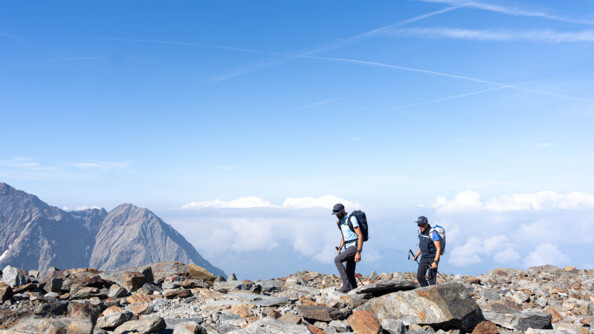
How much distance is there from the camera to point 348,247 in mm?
14234

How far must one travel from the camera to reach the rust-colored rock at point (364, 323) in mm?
9641

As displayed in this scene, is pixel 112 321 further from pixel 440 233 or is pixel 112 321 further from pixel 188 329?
pixel 440 233

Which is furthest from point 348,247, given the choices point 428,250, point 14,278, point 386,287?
A: point 14,278

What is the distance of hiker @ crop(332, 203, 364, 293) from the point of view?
14031 mm

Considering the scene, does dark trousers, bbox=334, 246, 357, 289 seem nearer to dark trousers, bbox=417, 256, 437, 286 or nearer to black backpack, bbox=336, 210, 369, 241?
black backpack, bbox=336, 210, 369, 241

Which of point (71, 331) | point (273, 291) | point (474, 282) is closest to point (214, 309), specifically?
point (71, 331)

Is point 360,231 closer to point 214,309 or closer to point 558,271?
point 214,309

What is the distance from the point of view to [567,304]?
17.6 meters

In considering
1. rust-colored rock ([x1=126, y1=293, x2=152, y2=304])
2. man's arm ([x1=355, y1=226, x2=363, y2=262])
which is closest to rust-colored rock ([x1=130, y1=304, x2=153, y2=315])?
rust-colored rock ([x1=126, y1=293, x2=152, y2=304])

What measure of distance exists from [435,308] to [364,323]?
2.21 metres

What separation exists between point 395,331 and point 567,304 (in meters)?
13.1

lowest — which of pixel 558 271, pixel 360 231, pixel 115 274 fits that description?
pixel 558 271

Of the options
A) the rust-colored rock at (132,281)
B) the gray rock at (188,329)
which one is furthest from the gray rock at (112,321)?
the rust-colored rock at (132,281)

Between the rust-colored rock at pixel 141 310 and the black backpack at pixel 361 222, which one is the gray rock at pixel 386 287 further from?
the rust-colored rock at pixel 141 310
